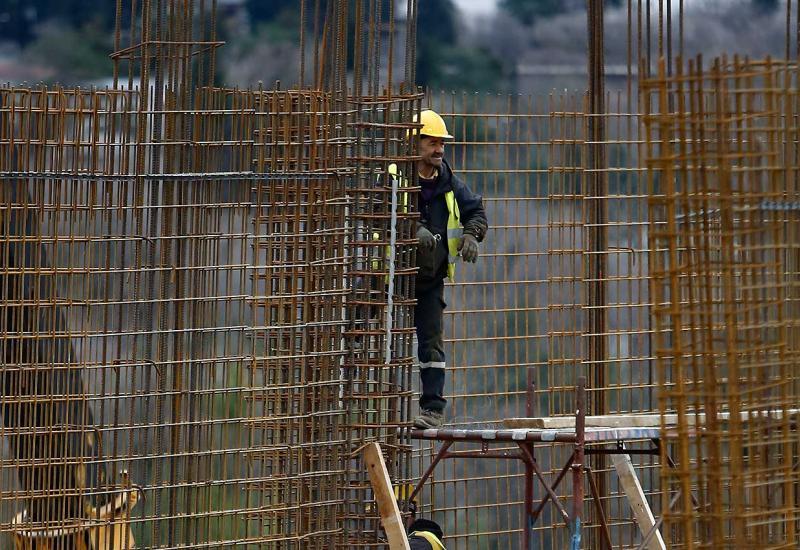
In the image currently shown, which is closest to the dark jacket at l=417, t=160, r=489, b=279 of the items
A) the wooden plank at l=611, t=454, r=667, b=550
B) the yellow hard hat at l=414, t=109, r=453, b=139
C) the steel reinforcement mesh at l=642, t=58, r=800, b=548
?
the yellow hard hat at l=414, t=109, r=453, b=139

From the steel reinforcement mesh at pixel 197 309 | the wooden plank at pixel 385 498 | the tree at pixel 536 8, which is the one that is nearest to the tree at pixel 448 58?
the tree at pixel 536 8

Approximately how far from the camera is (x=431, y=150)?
10.5 m

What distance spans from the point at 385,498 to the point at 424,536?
61 cm

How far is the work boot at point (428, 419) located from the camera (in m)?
10.4

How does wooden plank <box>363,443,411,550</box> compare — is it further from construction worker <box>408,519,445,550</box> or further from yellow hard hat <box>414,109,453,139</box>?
yellow hard hat <box>414,109,453,139</box>

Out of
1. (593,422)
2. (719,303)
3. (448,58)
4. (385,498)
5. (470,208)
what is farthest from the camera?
(448,58)

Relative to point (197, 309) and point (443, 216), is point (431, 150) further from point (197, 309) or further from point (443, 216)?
point (197, 309)

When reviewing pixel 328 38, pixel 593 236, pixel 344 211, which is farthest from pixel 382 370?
pixel 593 236

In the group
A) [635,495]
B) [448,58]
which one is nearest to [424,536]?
[635,495]

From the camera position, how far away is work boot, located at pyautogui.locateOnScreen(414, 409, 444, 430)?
10352mm

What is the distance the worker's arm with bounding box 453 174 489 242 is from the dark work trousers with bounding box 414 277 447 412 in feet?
1.58

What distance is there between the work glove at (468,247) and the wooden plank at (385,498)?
182 cm

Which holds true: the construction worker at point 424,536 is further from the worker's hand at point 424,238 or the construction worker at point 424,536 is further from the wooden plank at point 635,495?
the worker's hand at point 424,238

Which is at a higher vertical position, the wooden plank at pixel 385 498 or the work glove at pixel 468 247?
the work glove at pixel 468 247
